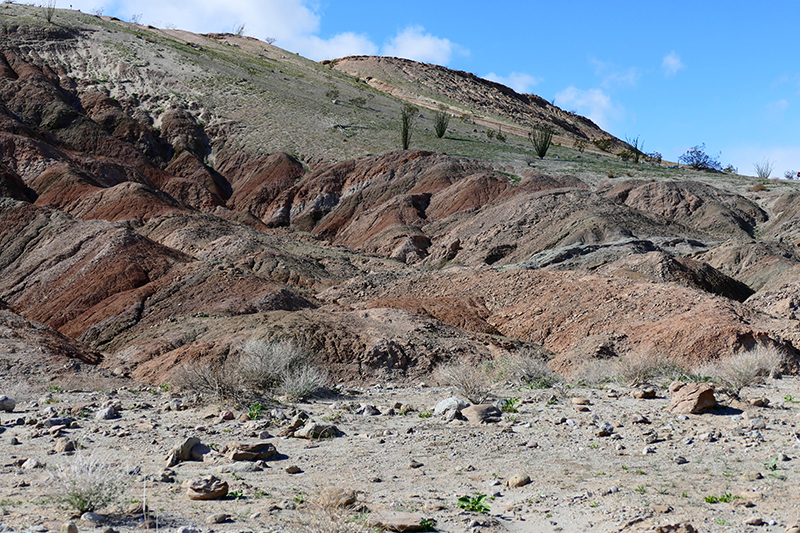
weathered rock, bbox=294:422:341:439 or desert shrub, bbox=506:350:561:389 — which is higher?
desert shrub, bbox=506:350:561:389

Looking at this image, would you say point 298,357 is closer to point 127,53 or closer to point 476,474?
point 476,474

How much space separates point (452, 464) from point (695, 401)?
3.42m

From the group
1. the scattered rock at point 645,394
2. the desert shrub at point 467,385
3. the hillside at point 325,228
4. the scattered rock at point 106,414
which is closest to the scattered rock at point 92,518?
the scattered rock at point 106,414

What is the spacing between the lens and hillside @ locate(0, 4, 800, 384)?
52.9ft

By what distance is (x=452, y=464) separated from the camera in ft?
24.3

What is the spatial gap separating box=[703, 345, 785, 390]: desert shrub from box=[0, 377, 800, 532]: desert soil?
0.70 feet

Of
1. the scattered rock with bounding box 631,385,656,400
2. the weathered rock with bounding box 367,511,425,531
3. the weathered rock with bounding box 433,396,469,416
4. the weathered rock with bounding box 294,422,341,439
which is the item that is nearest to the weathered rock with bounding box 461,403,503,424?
the weathered rock with bounding box 433,396,469,416

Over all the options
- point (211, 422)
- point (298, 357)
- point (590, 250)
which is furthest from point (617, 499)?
point (590, 250)

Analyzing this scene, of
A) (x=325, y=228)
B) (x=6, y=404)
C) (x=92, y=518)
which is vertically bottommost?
(x=6, y=404)

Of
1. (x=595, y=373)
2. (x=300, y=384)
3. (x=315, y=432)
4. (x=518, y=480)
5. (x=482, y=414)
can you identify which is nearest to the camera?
(x=518, y=480)

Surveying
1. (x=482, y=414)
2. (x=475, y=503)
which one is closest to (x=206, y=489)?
(x=475, y=503)

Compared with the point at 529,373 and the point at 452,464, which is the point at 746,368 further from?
the point at 452,464

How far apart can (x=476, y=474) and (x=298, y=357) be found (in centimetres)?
673

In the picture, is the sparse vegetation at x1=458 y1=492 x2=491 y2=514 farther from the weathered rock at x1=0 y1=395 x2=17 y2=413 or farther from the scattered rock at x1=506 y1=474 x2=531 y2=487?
the weathered rock at x1=0 y1=395 x2=17 y2=413
